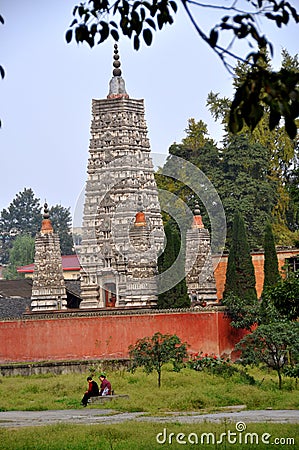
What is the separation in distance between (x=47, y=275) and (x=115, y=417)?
1991 centimetres

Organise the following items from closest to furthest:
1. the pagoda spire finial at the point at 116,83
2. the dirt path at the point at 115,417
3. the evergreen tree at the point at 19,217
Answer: the dirt path at the point at 115,417 → the pagoda spire finial at the point at 116,83 → the evergreen tree at the point at 19,217

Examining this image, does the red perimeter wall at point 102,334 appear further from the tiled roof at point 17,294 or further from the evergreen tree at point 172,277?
the evergreen tree at point 172,277

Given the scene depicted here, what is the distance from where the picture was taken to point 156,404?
21609mm

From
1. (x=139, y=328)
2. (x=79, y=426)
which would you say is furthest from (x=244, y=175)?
(x=79, y=426)

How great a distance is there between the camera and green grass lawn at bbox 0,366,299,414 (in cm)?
2120

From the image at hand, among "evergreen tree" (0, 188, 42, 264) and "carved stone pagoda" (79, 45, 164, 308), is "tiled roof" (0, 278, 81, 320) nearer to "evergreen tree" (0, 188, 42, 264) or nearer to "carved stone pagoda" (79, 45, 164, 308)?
"carved stone pagoda" (79, 45, 164, 308)

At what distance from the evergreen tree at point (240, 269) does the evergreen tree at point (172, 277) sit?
6.14 ft

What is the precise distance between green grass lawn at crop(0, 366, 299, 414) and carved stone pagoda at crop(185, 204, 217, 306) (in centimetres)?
1075

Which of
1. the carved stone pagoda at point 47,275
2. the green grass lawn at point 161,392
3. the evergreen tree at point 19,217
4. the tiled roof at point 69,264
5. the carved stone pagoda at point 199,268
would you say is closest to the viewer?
the green grass lawn at point 161,392

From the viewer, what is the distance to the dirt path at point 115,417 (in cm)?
1734

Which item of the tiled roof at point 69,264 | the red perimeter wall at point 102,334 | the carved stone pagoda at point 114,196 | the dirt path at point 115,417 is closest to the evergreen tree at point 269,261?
the red perimeter wall at point 102,334

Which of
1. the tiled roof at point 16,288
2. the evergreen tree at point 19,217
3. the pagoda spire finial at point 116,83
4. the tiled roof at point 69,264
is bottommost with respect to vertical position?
the tiled roof at point 16,288

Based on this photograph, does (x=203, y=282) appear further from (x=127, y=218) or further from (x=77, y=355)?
(x=77, y=355)

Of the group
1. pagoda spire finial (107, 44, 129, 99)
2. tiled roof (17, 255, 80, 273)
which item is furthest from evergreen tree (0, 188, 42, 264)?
pagoda spire finial (107, 44, 129, 99)
